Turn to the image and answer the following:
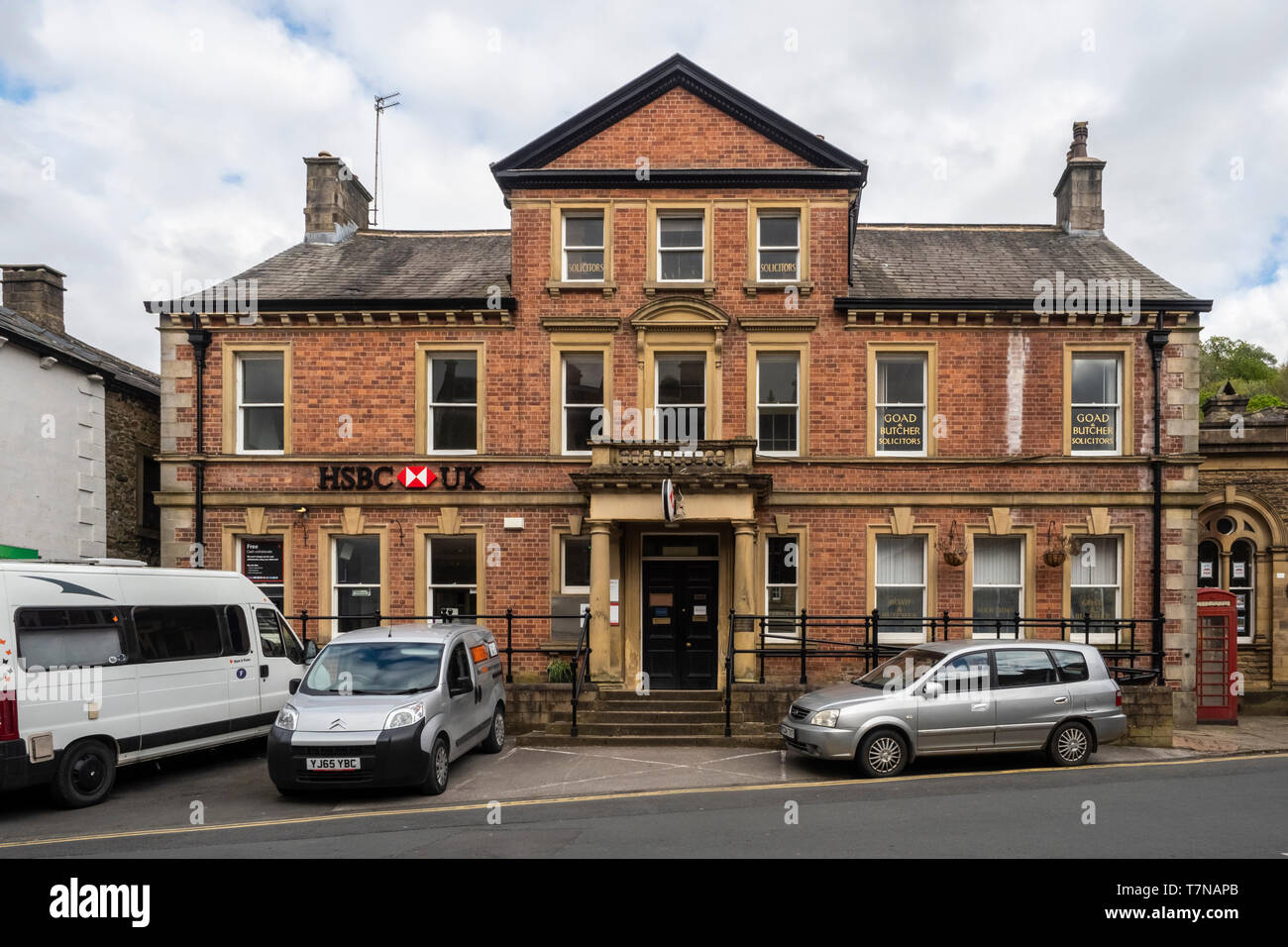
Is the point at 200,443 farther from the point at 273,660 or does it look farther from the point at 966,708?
the point at 966,708

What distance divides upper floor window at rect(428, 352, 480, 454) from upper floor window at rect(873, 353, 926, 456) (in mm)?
7508

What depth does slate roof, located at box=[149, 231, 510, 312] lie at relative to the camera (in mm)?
16969

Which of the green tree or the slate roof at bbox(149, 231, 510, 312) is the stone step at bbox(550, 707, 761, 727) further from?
the green tree

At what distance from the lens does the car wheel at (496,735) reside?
12508 millimetres

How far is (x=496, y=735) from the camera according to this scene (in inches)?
498

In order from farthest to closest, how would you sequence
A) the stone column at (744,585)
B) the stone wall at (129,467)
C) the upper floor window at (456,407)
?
the stone wall at (129,467) < the upper floor window at (456,407) < the stone column at (744,585)

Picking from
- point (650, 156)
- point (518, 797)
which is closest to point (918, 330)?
point (650, 156)

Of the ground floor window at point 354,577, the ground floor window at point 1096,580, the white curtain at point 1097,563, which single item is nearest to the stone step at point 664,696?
the ground floor window at point 354,577

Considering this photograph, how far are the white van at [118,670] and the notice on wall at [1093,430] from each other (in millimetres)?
14039

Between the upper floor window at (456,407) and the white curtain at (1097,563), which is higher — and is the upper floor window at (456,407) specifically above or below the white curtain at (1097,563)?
above

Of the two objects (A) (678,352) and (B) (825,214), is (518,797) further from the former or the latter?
(B) (825,214)

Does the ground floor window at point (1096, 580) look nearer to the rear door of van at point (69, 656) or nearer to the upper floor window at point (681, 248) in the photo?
the upper floor window at point (681, 248)

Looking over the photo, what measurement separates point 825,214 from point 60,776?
1434cm

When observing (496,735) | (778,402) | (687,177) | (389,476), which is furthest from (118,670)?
(687,177)
